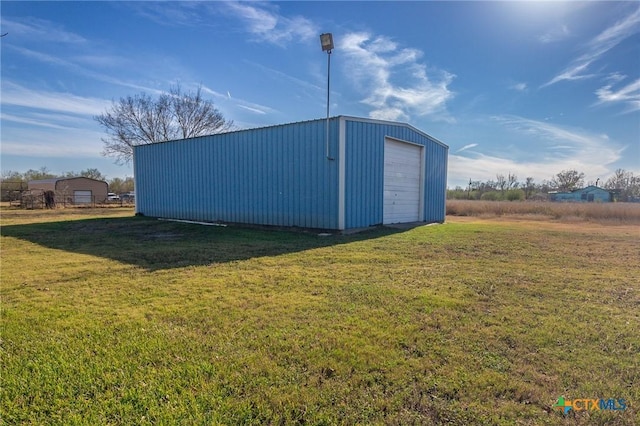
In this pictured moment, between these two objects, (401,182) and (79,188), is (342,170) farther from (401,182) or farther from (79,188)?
(79,188)

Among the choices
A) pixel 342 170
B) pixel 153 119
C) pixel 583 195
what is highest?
pixel 153 119

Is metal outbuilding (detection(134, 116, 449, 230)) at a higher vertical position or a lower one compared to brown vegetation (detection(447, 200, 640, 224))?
higher

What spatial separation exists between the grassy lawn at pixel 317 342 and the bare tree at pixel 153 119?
27182 mm

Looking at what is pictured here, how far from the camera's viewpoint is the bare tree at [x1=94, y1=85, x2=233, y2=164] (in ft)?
93.6

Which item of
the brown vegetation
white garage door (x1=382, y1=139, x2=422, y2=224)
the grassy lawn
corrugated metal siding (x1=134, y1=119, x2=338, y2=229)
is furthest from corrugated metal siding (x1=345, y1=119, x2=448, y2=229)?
the brown vegetation

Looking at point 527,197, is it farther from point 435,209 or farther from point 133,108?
point 133,108

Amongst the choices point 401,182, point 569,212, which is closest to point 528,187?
point 569,212

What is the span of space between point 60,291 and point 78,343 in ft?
6.20

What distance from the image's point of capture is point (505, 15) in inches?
331

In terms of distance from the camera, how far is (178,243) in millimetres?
8172

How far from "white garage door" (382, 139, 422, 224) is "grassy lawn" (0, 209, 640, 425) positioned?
626cm

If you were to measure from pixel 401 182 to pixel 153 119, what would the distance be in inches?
1021

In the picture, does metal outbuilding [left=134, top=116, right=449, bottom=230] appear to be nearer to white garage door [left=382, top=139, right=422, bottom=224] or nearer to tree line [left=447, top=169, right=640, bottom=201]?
white garage door [left=382, top=139, right=422, bottom=224]

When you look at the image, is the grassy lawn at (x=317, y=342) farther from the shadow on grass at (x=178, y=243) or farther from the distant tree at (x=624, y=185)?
the distant tree at (x=624, y=185)
